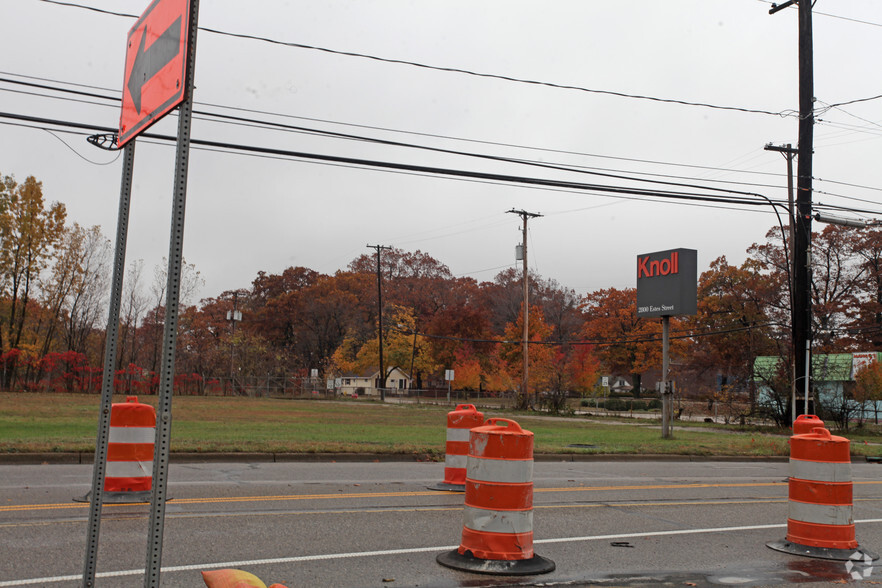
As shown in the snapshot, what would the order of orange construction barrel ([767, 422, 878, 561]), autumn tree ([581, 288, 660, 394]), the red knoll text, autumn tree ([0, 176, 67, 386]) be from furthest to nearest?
autumn tree ([581, 288, 660, 394])
autumn tree ([0, 176, 67, 386])
the red knoll text
orange construction barrel ([767, 422, 878, 561])

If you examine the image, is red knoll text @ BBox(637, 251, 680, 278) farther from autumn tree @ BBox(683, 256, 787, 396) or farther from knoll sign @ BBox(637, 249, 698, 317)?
autumn tree @ BBox(683, 256, 787, 396)

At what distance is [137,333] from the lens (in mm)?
69062

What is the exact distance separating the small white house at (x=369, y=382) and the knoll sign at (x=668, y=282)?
191ft

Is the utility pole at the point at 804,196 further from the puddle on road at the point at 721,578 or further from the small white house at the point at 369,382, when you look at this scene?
the small white house at the point at 369,382

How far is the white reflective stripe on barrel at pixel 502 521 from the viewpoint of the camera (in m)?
6.26

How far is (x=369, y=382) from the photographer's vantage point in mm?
94375

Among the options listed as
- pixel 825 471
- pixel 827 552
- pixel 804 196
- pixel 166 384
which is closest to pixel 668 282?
pixel 804 196

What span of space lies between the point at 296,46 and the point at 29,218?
36368mm

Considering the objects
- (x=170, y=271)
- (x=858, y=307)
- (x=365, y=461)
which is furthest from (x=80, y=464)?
(x=858, y=307)

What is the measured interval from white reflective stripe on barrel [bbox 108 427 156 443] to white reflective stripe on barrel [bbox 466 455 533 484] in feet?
15.6

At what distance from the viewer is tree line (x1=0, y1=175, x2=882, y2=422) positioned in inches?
1853

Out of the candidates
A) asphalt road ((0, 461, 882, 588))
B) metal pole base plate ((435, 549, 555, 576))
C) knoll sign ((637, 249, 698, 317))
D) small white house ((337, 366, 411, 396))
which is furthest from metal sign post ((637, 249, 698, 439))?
small white house ((337, 366, 411, 396))

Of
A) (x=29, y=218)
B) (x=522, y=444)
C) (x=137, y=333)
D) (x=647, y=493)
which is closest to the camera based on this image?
(x=522, y=444)

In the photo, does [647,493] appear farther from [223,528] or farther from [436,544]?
[223,528]
